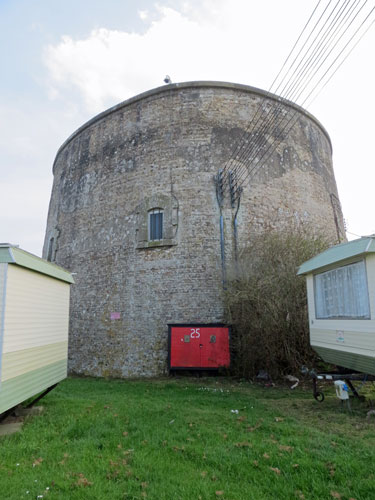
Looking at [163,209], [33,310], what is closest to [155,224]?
[163,209]

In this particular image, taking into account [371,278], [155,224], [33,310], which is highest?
[155,224]

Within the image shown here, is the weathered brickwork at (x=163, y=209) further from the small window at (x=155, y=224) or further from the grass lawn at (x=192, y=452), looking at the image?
the grass lawn at (x=192, y=452)

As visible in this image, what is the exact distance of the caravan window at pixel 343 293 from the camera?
613 centimetres

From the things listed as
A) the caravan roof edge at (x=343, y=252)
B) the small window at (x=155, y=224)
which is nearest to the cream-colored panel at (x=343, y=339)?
the caravan roof edge at (x=343, y=252)

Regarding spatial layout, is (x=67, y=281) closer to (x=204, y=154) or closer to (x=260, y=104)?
(x=204, y=154)

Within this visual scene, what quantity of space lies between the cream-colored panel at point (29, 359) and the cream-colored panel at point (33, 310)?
10cm

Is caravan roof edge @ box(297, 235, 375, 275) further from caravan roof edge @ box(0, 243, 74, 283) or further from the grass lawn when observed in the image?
caravan roof edge @ box(0, 243, 74, 283)

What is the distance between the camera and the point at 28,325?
6055 mm

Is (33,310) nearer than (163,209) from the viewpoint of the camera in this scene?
Yes

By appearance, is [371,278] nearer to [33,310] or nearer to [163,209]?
[33,310]

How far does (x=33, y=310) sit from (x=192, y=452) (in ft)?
12.6

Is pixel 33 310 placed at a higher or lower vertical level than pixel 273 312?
higher

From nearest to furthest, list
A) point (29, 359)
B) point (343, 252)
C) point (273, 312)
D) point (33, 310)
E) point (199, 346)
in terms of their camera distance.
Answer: point (29, 359) < point (33, 310) < point (343, 252) < point (273, 312) < point (199, 346)

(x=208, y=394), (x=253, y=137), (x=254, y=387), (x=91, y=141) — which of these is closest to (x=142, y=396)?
(x=208, y=394)
